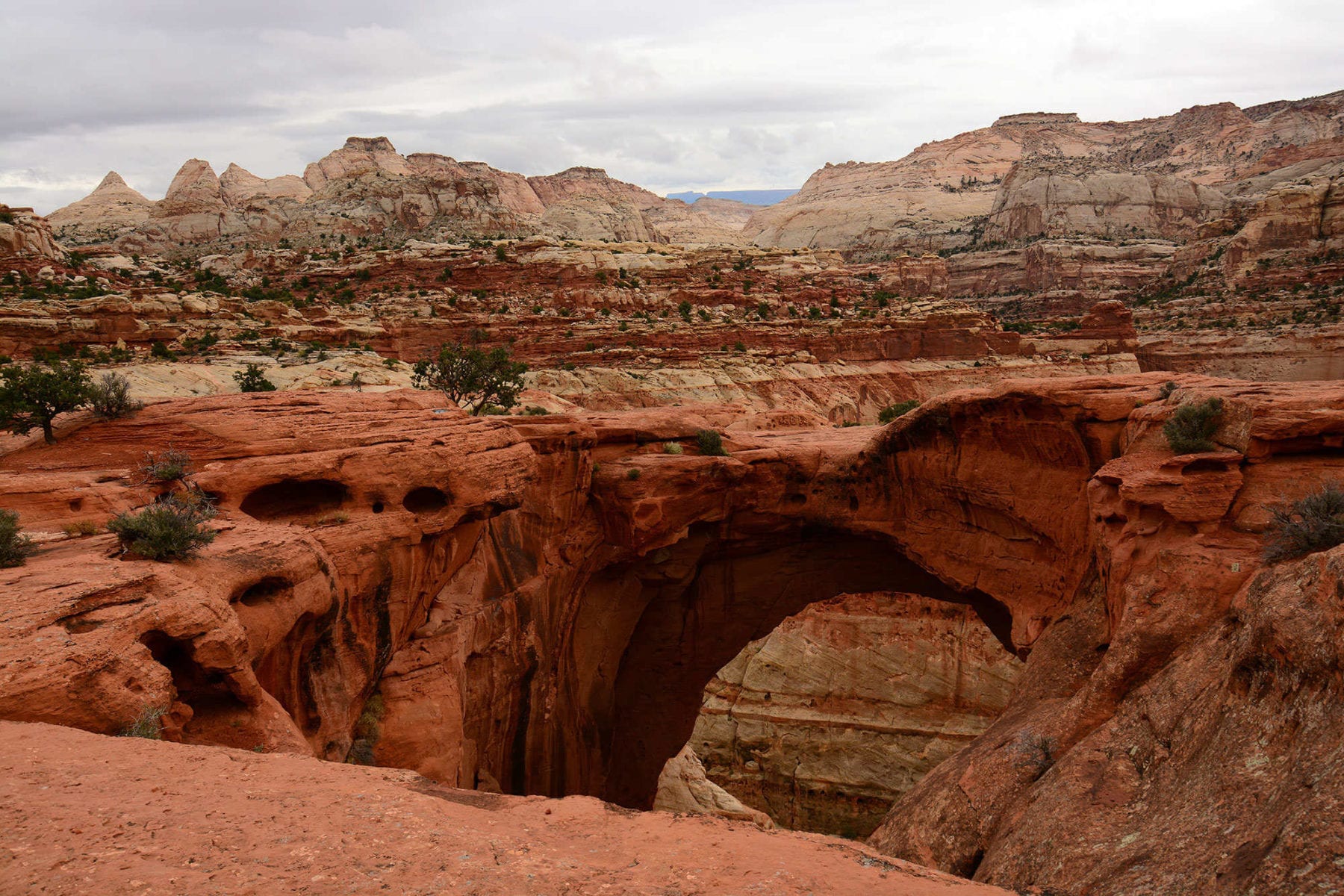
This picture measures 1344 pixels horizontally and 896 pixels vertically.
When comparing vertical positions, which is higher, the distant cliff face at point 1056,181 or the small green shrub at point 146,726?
the distant cliff face at point 1056,181

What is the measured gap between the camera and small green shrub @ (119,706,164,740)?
758 cm

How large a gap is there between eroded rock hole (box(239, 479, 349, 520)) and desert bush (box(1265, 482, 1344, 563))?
12762 mm

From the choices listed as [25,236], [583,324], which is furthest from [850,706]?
[25,236]

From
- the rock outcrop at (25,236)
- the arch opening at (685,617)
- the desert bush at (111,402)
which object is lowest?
the arch opening at (685,617)

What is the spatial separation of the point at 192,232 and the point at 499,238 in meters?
31.5

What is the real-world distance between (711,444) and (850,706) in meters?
16.9

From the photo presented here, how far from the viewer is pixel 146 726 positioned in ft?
25.2

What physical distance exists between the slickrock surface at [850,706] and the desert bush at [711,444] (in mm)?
15604

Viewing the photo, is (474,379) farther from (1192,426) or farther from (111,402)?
(1192,426)

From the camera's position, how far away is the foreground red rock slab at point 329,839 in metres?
5.04

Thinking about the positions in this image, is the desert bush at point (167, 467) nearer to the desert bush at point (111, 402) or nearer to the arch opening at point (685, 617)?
the desert bush at point (111, 402)

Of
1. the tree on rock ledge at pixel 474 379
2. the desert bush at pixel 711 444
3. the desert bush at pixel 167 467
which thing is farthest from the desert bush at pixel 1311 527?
the tree on rock ledge at pixel 474 379

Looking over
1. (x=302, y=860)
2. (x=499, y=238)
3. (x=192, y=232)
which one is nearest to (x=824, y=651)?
(x=302, y=860)

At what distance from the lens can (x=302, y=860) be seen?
5301 millimetres
